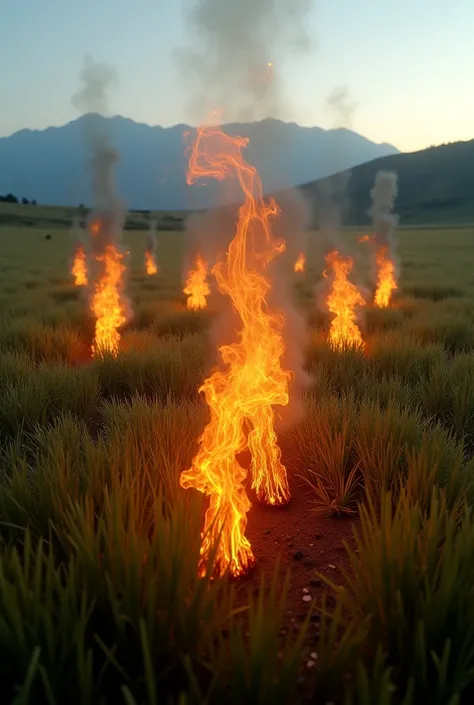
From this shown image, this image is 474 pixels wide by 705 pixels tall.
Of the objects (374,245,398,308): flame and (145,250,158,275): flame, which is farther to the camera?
(145,250,158,275): flame

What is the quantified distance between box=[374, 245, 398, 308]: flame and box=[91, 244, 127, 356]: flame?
21.3ft

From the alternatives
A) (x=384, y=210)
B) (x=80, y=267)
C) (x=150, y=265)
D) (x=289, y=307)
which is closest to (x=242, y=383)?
(x=289, y=307)

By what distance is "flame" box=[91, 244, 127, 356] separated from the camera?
8719mm

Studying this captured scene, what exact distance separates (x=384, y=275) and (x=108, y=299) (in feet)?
24.2

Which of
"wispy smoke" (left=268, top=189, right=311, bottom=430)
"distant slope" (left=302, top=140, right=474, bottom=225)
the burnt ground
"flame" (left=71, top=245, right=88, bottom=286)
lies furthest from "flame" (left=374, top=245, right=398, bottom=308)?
"distant slope" (left=302, top=140, right=474, bottom=225)

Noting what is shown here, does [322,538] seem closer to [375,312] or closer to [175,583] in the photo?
[175,583]

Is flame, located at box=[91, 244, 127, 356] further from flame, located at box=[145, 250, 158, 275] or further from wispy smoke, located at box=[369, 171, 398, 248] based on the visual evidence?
flame, located at box=[145, 250, 158, 275]

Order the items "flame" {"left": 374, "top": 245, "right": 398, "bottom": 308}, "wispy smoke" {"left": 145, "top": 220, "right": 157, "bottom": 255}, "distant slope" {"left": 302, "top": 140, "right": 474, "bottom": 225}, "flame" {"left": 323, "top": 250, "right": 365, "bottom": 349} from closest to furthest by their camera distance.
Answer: "flame" {"left": 323, "top": 250, "right": 365, "bottom": 349}
"flame" {"left": 374, "top": 245, "right": 398, "bottom": 308}
"wispy smoke" {"left": 145, "top": 220, "right": 157, "bottom": 255}
"distant slope" {"left": 302, "top": 140, "right": 474, "bottom": 225}

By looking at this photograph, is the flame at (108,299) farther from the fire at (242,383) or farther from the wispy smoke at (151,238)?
the wispy smoke at (151,238)

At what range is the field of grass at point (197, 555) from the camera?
5.56ft

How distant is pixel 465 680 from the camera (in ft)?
5.38

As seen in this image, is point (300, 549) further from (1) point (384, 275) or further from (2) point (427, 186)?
(2) point (427, 186)

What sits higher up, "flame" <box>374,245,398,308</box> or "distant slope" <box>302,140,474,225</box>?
"distant slope" <box>302,140,474,225</box>

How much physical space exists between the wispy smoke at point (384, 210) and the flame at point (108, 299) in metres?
6.98
